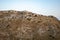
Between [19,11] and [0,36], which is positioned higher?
[19,11]

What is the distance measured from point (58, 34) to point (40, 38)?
7.29ft

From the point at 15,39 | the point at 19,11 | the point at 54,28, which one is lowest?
the point at 15,39

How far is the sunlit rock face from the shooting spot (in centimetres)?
1501

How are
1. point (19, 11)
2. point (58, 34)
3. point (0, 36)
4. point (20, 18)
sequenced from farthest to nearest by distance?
point (19, 11) < point (20, 18) < point (58, 34) < point (0, 36)

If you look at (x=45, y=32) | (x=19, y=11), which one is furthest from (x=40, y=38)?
(x=19, y=11)

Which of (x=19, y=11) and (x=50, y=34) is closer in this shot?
(x=50, y=34)

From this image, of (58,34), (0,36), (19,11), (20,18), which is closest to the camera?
(0,36)

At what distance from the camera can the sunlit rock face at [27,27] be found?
15.0 meters

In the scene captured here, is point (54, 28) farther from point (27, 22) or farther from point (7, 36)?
point (7, 36)

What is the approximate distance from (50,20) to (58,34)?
86.5 inches

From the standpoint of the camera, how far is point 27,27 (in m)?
15.8

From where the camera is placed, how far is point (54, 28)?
16.0m

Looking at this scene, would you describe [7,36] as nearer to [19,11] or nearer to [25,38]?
[25,38]

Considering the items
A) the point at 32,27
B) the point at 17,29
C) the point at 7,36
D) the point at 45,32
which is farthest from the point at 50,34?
the point at 7,36
